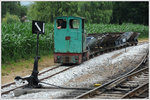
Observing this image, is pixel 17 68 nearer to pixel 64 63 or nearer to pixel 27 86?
pixel 64 63

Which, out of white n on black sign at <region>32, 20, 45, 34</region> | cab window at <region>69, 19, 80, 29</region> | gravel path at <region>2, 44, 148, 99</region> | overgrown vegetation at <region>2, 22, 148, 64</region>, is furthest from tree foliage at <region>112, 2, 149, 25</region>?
white n on black sign at <region>32, 20, 45, 34</region>

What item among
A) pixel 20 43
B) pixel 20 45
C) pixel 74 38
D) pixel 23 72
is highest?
pixel 74 38

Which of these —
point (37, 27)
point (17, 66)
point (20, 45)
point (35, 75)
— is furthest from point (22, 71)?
point (37, 27)

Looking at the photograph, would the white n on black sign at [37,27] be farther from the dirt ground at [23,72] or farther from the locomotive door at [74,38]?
the locomotive door at [74,38]

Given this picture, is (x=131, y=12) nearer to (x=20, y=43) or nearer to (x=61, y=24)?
(x=20, y=43)

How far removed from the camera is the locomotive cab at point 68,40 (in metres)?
16.7

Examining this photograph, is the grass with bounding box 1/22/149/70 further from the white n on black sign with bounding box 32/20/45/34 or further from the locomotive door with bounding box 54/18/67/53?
the white n on black sign with bounding box 32/20/45/34

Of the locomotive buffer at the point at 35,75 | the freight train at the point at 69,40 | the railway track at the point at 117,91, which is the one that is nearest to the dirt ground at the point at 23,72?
the freight train at the point at 69,40

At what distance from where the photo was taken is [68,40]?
16.7 m

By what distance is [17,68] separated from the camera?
16.1 m

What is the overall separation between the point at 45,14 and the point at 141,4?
36.3 m

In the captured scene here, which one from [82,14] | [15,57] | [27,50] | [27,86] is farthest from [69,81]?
[82,14]

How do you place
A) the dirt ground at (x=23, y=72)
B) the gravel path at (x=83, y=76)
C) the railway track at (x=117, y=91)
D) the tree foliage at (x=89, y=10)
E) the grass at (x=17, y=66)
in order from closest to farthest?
the railway track at (x=117, y=91), the gravel path at (x=83, y=76), the dirt ground at (x=23, y=72), the grass at (x=17, y=66), the tree foliage at (x=89, y=10)

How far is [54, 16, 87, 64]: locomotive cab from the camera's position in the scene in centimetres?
1670
